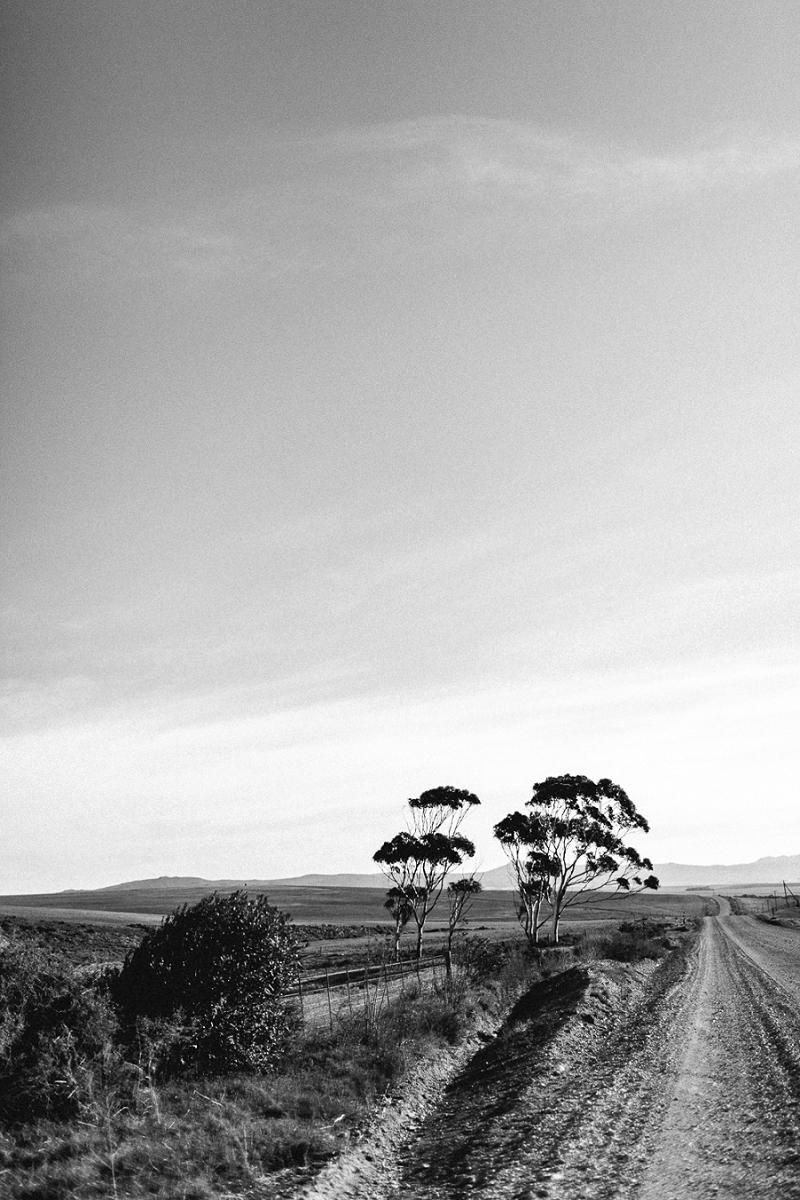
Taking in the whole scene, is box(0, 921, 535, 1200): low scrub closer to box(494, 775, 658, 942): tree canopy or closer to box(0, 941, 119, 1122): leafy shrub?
box(0, 941, 119, 1122): leafy shrub

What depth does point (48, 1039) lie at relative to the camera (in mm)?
12039

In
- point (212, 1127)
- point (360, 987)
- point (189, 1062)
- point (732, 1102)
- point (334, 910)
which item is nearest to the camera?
point (212, 1127)

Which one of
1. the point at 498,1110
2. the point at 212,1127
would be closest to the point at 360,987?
the point at 498,1110

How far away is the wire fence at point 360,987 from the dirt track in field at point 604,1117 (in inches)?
139

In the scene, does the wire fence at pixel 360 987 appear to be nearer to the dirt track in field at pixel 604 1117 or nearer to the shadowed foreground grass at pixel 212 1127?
the shadowed foreground grass at pixel 212 1127

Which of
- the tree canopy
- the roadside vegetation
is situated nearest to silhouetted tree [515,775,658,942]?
the tree canopy

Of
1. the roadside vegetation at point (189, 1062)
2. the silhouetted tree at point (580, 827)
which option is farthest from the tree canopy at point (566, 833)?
the roadside vegetation at point (189, 1062)

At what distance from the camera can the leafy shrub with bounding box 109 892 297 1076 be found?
1393cm

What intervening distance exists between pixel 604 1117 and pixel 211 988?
22.2 feet

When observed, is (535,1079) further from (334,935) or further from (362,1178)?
(334,935)

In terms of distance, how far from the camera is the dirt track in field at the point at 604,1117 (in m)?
9.12

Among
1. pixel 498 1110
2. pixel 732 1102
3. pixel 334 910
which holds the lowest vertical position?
pixel 334 910

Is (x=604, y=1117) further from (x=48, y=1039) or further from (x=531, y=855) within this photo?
(x=531, y=855)

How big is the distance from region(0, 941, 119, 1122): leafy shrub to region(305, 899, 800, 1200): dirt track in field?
13.5 ft
